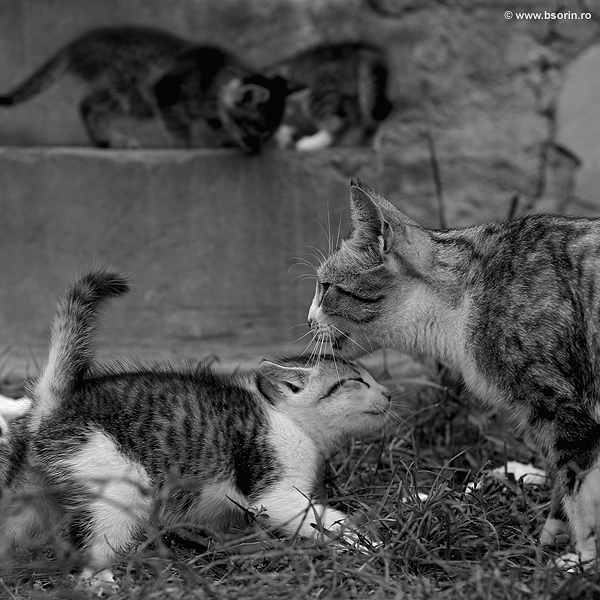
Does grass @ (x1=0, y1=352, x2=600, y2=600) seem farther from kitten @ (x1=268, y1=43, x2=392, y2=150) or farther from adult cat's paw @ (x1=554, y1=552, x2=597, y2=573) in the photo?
kitten @ (x1=268, y1=43, x2=392, y2=150)

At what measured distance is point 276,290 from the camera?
5.68 metres

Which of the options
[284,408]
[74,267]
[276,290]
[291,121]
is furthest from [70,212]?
[284,408]

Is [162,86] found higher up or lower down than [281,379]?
higher up

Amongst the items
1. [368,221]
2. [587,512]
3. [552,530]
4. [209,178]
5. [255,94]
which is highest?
[255,94]

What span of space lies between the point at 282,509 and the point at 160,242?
8.26ft

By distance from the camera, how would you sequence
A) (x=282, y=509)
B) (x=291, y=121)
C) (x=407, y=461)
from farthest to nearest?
(x=291, y=121) < (x=407, y=461) < (x=282, y=509)

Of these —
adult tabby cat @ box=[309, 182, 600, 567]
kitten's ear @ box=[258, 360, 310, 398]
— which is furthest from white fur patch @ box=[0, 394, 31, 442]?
adult tabby cat @ box=[309, 182, 600, 567]

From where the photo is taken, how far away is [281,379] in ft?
12.8

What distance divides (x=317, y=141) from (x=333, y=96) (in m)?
0.36

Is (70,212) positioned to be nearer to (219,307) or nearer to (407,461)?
(219,307)

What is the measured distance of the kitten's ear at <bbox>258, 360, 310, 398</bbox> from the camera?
3.88m

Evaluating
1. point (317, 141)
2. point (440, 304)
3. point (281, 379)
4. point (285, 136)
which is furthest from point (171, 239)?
point (440, 304)

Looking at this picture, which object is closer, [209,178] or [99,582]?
[99,582]

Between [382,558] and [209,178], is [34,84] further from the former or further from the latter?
[382,558]
